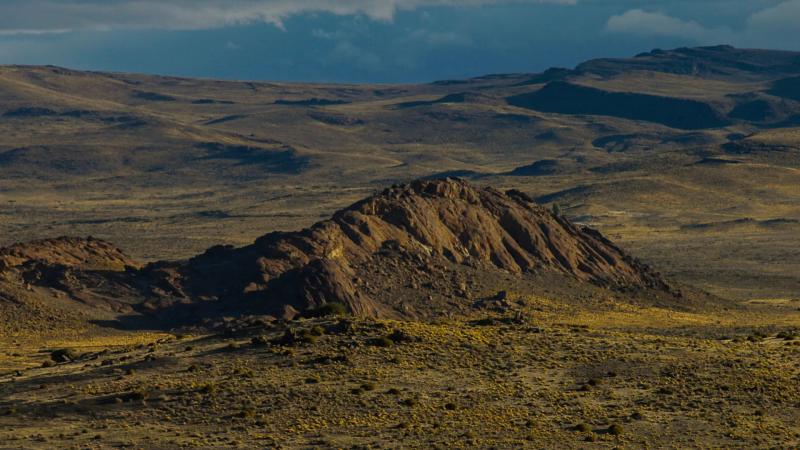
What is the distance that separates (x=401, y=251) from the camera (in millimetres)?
82938

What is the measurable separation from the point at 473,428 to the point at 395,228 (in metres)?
44.0

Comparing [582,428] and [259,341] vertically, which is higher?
[259,341]

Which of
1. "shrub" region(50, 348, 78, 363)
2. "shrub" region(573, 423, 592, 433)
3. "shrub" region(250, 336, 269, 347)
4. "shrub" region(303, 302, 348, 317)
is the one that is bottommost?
→ "shrub" region(50, 348, 78, 363)

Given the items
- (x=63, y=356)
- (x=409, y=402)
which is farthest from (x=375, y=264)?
(x=409, y=402)

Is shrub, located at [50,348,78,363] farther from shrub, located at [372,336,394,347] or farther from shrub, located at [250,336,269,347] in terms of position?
shrub, located at [372,336,394,347]

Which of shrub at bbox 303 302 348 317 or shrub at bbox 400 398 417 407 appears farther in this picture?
shrub at bbox 303 302 348 317

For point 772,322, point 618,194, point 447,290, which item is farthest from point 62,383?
point 618,194

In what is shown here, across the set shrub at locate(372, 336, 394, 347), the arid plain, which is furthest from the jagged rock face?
shrub at locate(372, 336, 394, 347)

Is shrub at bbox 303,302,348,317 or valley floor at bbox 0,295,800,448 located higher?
valley floor at bbox 0,295,800,448

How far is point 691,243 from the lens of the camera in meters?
148

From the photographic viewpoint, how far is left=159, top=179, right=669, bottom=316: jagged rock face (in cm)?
7562

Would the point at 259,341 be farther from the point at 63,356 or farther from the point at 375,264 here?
the point at 375,264

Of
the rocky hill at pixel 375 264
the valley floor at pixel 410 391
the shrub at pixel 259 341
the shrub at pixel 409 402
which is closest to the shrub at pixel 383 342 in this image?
the valley floor at pixel 410 391

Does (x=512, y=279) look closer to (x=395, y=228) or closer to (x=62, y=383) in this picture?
(x=395, y=228)
